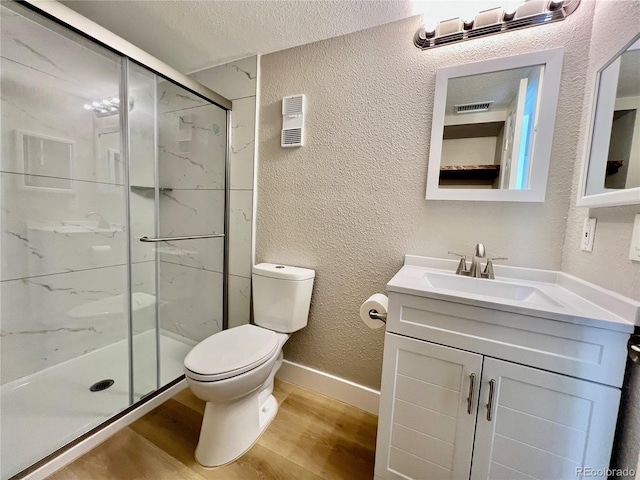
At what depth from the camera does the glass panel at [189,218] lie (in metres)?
1.63

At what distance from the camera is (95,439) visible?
1.16 metres

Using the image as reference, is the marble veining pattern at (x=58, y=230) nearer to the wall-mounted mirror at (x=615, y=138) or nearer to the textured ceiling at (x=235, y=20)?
the textured ceiling at (x=235, y=20)

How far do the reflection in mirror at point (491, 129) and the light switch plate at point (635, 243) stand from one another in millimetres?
435

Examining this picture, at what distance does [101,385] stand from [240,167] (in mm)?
1534

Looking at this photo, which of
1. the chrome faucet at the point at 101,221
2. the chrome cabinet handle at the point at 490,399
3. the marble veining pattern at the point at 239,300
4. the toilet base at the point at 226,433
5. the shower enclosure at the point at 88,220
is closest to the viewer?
the chrome cabinet handle at the point at 490,399

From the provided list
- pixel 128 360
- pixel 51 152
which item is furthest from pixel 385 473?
pixel 51 152

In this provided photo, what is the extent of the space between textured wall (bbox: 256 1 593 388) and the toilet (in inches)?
7.3

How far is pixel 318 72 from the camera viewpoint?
1475 mm

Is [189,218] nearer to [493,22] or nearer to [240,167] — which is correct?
[240,167]

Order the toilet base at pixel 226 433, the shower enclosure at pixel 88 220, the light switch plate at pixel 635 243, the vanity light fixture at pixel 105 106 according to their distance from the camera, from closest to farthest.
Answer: the light switch plate at pixel 635 243
the toilet base at pixel 226 433
the shower enclosure at pixel 88 220
the vanity light fixture at pixel 105 106

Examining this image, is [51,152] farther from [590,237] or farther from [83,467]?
[590,237]

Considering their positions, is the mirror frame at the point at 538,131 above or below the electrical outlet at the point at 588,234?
above

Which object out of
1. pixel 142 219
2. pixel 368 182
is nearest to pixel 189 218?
pixel 142 219

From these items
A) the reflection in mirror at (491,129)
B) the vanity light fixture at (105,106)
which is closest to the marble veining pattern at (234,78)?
the vanity light fixture at (105,106)
